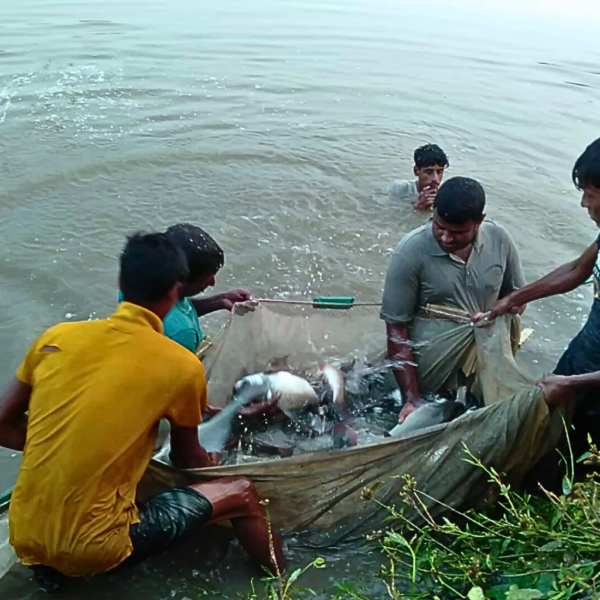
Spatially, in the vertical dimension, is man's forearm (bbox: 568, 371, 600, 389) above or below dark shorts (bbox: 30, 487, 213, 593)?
above

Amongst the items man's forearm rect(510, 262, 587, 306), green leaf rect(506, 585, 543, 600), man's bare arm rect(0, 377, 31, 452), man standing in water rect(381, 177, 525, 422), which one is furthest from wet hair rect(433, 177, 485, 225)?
man's bare arm rect(0, 377, 31, 452)

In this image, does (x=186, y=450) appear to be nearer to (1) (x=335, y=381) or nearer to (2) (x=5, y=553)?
(2) (x=5, y=553)

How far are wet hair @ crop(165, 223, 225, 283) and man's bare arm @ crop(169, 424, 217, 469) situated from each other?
850mm

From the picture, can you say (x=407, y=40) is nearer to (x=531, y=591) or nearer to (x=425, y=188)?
(x=425, y=188)

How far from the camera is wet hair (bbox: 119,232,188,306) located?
7.86 feet

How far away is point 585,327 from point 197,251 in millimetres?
1827

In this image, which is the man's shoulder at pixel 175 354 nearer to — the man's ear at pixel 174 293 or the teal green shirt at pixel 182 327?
the man's ear at pixel 174 293

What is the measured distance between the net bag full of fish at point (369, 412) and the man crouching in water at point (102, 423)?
0.27m

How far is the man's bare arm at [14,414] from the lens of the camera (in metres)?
2.38

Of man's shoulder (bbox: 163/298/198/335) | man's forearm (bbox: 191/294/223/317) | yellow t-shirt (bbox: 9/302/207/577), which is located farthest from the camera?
man's forearm (bbox: 191/294/223/317)

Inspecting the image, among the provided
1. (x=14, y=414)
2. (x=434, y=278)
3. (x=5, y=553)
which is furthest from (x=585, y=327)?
(x=5, y=553)

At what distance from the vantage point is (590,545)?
73.8 inches

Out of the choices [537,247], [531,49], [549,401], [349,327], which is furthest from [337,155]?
[531,49]

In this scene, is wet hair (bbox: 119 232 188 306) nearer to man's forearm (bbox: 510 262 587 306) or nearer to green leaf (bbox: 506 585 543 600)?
green leaf (bbox: 506 585 543 600)
